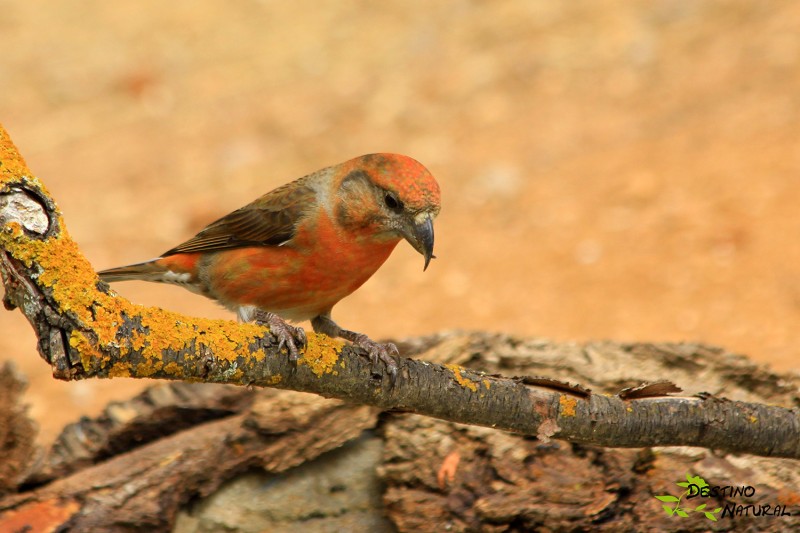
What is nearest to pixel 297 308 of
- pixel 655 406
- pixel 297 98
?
pixel 655 406

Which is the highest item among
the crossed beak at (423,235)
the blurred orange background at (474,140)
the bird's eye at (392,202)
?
the blurred orange background at (474,140)

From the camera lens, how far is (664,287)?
7.71 meters

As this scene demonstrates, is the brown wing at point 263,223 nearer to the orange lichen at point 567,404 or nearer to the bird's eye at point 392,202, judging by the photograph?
the bird's eye at point 392,202

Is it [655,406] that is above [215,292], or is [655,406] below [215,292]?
Result: below

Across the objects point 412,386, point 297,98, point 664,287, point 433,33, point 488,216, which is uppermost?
point 433,33

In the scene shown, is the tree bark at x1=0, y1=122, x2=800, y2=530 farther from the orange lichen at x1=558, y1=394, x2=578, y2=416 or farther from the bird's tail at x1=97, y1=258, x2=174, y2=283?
the bird's tail at x1=97, y1=258, x2=174, y2=283

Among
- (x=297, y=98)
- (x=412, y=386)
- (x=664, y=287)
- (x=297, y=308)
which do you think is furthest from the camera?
(x=297, y=98)

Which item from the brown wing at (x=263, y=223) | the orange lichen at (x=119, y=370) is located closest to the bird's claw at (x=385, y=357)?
the orange lichen at (x=119, y=370)

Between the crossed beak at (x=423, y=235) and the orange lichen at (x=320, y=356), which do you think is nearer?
the orange lichen at (x=320, y=356)

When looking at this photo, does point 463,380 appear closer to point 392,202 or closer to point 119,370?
point 392,202

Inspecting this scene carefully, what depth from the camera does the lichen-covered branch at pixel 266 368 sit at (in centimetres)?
281

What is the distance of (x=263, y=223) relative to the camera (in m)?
4.96

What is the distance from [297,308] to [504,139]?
6.57m

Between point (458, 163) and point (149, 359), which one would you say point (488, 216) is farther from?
point (149, 359)
